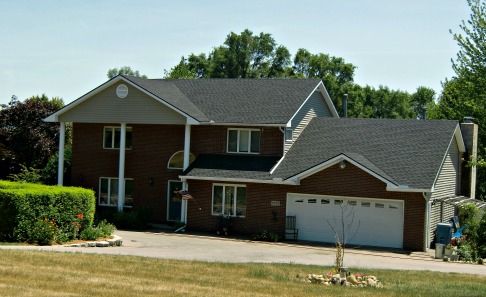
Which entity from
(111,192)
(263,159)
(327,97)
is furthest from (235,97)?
(111,192)

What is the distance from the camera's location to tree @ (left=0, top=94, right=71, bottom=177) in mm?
48656

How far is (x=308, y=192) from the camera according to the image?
3403cm

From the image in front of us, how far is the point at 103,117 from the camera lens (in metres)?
38.6

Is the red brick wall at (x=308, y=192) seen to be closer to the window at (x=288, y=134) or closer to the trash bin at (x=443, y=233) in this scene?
the trash bin at (x=443, y=233)

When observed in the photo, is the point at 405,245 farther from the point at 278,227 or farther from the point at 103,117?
the point at 103,117

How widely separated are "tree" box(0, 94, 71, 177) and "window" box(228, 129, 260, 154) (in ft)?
52.4

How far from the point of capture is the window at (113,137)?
40.2 m

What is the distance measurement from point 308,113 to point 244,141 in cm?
417

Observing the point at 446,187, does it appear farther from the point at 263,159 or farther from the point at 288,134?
the point at 263,159

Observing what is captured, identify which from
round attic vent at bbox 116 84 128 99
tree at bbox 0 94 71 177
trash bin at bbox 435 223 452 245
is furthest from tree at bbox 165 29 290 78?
trash bin at bbox 435 223 452 245

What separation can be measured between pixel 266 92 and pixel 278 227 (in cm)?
859

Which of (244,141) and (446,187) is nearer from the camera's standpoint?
(446,187)

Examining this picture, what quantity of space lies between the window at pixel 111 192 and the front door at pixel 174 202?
2266 mm

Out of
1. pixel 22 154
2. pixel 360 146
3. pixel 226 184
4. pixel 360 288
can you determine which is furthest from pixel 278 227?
pixel 22 154
